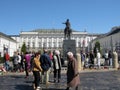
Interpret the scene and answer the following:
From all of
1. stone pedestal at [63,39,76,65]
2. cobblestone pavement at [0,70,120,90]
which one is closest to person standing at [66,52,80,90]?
cobblestone pavement at [0,70,120,90]

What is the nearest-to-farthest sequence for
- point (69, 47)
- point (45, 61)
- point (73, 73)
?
point (73, 73) → point (45, 61) → point (69, 47)

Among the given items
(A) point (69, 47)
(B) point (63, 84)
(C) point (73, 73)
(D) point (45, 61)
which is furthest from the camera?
(A) point (69, 47)

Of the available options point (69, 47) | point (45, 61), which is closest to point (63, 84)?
point (45, 61)

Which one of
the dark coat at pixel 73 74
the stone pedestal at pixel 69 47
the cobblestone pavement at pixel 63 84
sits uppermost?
the stone pedestal at pixel 69 47

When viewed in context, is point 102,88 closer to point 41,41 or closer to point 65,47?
point 65,47

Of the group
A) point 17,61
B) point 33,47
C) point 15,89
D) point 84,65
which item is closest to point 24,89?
point 15,89

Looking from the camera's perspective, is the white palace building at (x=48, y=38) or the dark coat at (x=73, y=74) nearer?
the dark coat at (x=73, y=74)

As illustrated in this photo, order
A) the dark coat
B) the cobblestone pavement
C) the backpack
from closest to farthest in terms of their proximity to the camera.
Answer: the dark coat
the cobblestone pavement
the backpack

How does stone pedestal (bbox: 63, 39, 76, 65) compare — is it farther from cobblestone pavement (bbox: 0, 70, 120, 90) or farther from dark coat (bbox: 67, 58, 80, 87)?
dark coat (bbox: 67, 58, 80, 87)

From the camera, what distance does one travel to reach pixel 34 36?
165m

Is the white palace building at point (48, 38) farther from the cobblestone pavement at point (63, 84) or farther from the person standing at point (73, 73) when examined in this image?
the person standing at point (73, 73)

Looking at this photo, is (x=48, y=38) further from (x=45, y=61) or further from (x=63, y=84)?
(x=45, y=61)

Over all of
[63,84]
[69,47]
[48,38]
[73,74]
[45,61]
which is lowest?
[63,84]

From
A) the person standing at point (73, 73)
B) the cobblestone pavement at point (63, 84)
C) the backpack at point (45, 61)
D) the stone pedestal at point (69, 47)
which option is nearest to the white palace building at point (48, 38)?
the stone pedestal at point (69, 47)
